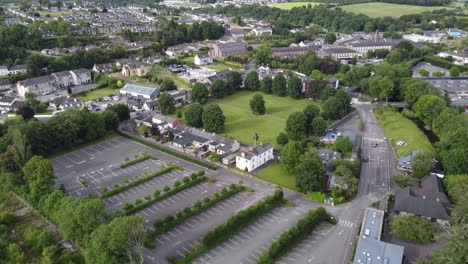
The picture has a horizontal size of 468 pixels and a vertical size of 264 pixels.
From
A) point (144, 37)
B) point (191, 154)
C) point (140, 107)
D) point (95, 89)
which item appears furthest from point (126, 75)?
point (191, 154)

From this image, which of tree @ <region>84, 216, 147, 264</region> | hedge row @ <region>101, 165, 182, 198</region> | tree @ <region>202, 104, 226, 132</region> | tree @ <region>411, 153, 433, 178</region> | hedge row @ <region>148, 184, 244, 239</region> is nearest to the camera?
tree @ <region>84, 216, 147, 264</region>

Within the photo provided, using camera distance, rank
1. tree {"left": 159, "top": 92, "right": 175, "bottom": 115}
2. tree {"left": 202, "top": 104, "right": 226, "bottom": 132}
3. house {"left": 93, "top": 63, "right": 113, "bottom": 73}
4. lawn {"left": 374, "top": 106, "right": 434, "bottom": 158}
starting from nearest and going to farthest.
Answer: lawn {"left": 374, "top": 106, "right": 434, "bottom": 158} < tree {"left": 202, "top": 104, "right": 226, "bottom": 132} < tree {"left": 159, "top": 92, "right": 175, "bottom": 115} < house {"left": 93, "top": 63, "right": 113, "bottom": 73}

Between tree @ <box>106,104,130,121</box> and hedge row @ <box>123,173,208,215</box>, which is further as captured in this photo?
tree @ <box>106,104,130,121</box>

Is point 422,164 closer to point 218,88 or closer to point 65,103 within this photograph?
point 218,88

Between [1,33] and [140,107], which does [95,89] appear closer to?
[140,107]

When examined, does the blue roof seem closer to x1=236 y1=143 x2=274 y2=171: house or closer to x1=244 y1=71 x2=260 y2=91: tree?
x1=244 y1=71 x2=260 y2=91: tree

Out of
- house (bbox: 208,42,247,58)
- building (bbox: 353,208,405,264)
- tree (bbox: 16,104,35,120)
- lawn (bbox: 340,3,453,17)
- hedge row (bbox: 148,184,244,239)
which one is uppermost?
lawn (bbox: 340,3,453,17)

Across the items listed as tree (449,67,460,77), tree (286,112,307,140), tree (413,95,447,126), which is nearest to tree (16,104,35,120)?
tree (286,112,307,140)

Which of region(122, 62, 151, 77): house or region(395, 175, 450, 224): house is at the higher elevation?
region(122, 62, 151, 77): house
